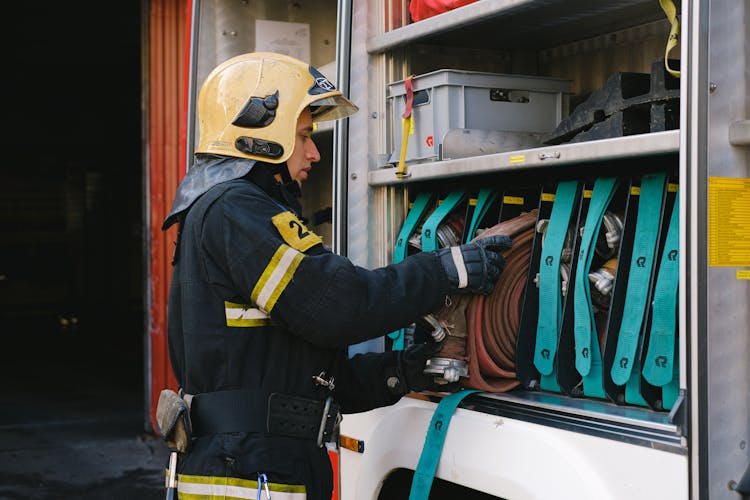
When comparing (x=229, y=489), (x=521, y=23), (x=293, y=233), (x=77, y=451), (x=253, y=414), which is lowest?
(x=77, y=451)

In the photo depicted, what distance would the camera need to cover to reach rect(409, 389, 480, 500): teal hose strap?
267cm

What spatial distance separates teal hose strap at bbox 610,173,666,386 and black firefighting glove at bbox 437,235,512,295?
380mm

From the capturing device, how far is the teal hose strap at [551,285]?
2619 millimetres

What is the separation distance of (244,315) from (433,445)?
65 cm

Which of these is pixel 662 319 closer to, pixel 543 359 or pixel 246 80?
pixel 543 359

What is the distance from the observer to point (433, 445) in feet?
8.87

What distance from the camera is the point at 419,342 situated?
2.85 m

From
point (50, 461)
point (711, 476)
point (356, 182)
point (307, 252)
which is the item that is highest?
point (356, 182)

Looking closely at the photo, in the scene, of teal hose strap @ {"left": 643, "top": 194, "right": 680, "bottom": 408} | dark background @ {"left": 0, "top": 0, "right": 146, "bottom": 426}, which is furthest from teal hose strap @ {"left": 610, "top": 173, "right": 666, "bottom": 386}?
dark background @ {"left": 0, "top": 0, "right": 146, "bottom": 426}

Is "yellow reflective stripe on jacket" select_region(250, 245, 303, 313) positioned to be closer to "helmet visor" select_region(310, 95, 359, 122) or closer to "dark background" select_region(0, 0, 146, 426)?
"helmet visor" select_region(310, 95, 359, 122)

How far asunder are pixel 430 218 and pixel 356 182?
0.97 ft

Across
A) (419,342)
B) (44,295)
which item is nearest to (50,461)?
(419,342)

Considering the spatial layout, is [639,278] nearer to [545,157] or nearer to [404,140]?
[545,157]

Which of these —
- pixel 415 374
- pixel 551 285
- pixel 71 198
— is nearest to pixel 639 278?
pixel 551 285
